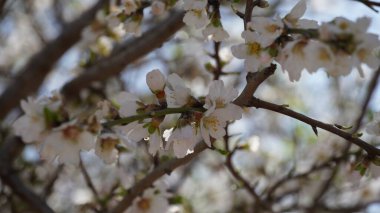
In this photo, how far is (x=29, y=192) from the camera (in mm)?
2254

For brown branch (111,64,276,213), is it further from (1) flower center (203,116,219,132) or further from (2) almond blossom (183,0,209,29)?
(2) almond blossom (183,0,209,29)

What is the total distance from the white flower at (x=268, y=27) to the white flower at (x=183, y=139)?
0.29 metres

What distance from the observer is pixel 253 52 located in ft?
4.21

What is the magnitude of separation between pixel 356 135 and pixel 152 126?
20.6 inches

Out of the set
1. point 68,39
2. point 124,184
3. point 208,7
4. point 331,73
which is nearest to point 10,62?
point 68,39

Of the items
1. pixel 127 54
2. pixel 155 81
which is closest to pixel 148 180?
pixel 155 81

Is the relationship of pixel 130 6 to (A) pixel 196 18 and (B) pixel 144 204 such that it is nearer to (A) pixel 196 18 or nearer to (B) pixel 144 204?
(A) pixel 196 18

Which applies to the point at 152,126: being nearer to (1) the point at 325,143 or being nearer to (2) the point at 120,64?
(2) the point at 120,64

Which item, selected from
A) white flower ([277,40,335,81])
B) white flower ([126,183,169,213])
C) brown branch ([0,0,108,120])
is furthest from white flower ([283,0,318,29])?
brown branch ([0,0,108,120])

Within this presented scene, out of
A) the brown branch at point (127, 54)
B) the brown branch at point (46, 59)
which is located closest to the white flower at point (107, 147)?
the brown branch at point (127, 54)

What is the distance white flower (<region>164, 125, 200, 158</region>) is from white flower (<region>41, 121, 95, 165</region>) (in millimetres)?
231

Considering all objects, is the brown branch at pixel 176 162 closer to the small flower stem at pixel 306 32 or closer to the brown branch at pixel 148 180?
the brown branch at pixel 148 180

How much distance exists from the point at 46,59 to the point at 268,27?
8.01ft

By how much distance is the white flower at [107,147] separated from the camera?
1349 millimetres
